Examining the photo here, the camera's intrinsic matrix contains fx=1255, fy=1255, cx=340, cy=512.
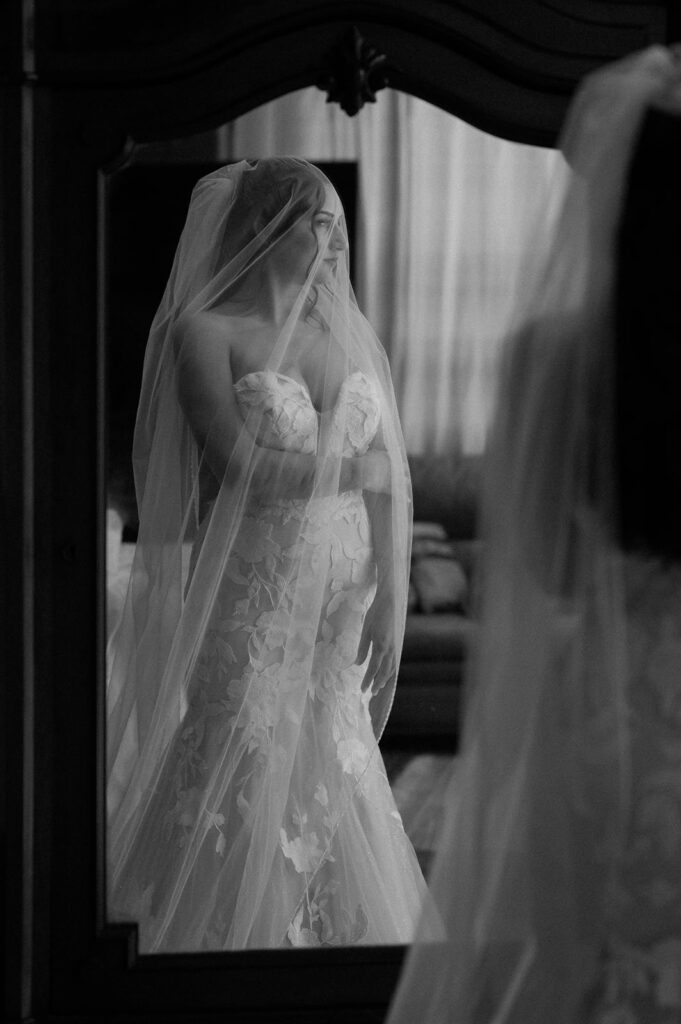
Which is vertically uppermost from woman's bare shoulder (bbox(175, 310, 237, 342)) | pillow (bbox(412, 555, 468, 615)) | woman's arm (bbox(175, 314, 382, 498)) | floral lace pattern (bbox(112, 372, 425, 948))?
woman's bare shoulder (bbox(175, 310, 237, 342))

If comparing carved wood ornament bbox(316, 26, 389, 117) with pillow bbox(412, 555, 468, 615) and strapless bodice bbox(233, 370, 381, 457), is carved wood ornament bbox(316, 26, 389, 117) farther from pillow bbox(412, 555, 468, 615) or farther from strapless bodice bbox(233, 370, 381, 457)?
pillow bbox(412, 555, 468, 615)

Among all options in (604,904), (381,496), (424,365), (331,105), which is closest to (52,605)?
(381,496)

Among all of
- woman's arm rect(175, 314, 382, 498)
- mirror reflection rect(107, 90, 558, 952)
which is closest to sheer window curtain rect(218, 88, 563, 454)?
mirror reflection rect(107, 90, 558, 952)

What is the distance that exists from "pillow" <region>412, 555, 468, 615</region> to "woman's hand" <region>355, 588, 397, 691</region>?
48 millimetres

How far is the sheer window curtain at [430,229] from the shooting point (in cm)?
160

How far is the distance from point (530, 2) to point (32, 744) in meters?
1.13

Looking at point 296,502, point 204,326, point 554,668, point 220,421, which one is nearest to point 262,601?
point 296,502

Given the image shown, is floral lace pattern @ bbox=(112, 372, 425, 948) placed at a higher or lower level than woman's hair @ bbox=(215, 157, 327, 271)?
lower

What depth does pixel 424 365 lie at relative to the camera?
1619 millimetres

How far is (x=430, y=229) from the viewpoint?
159 cm

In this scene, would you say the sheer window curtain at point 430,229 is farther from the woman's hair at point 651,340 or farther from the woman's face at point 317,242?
the woman's hair at point 651,340

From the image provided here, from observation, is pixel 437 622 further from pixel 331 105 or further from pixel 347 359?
pixel 331 105

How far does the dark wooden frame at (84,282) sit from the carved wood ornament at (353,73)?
0.5 inches

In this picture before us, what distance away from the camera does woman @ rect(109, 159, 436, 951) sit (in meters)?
1.61
